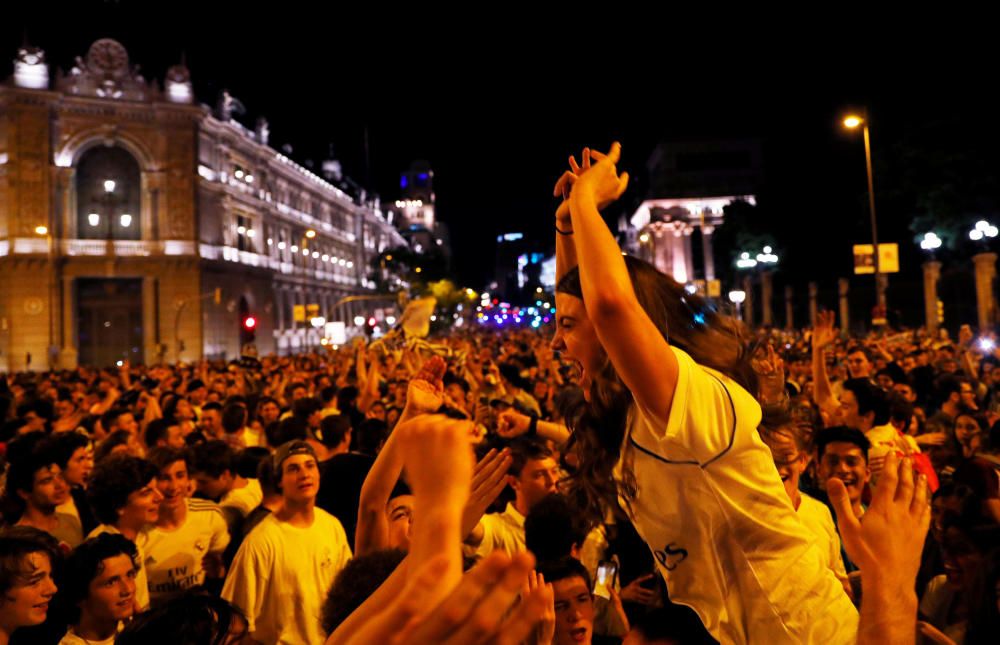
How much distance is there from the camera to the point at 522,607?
44.8 inches

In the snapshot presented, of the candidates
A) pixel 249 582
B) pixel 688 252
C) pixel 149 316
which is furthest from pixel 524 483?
pixel 688 252

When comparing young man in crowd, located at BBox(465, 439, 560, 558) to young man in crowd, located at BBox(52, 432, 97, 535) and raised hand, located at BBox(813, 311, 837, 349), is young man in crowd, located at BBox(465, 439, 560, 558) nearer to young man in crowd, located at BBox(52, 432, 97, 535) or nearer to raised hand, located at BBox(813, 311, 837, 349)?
raised hand, located at BBox(813, 311, 837, 349)

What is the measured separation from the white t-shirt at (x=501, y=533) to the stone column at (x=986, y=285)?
27.9 m

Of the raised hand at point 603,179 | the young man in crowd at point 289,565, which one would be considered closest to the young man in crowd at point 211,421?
the young man in crowd at point 289,565

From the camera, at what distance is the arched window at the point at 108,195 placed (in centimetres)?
4712

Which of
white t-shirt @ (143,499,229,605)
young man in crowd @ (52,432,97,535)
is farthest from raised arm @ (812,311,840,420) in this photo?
young man in crowd @ (52,432,97,535)

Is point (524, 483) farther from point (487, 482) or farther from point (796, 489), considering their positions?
point (487, 482)

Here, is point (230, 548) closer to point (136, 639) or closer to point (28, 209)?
point (136, 639)

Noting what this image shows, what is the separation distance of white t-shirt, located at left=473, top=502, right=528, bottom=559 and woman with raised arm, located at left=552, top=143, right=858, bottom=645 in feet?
9.15

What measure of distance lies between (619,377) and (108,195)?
51.9 metres

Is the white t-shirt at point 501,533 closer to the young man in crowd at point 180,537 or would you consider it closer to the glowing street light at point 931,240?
the young man in crowd at point 180,537

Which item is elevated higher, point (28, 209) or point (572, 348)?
point (28, 209)

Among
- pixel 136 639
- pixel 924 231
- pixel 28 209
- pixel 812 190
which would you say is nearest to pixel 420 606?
pixel 136 639

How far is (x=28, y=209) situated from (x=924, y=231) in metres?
47.1
